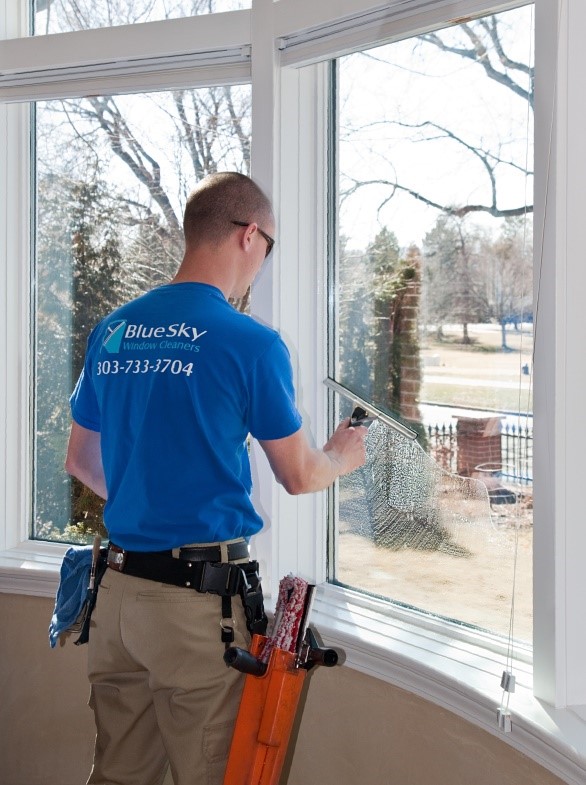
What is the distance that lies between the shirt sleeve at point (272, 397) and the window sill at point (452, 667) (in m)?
0.63

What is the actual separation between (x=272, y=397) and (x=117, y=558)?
1.50 ft

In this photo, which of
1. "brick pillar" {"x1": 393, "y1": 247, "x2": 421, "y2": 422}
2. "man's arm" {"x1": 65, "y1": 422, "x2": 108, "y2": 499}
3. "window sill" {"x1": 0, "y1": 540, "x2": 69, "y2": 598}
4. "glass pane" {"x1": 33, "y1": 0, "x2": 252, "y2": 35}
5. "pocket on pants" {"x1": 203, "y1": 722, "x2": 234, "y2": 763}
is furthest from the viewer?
"window sill" {"x1": 0, "y1": 540, "x2": 69, "y2": 598}

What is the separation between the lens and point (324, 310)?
222 cm

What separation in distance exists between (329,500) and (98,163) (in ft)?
3.93

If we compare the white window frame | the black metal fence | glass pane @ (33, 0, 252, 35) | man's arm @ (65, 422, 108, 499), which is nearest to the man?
man's arm @ (65, 422, 108, 499)

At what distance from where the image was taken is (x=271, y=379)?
59.7 inches

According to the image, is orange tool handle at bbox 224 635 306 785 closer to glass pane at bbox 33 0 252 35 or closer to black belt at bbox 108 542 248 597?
black belt at bbox 108 542 248 597

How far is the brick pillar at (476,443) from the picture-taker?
1791mm

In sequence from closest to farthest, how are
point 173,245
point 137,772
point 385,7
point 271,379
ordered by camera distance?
1. point 271,379
2. point 137,772
3. point 385,7
4. point 173,245

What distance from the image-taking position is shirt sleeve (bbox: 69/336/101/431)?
5.85ft

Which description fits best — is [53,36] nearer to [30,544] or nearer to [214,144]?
[214,144]

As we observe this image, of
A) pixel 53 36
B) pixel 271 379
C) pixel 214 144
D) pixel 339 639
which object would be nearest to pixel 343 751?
pixel 339 639

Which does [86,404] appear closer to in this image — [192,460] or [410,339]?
[192,460]

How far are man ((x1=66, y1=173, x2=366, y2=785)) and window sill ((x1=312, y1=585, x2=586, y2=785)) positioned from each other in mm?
422
